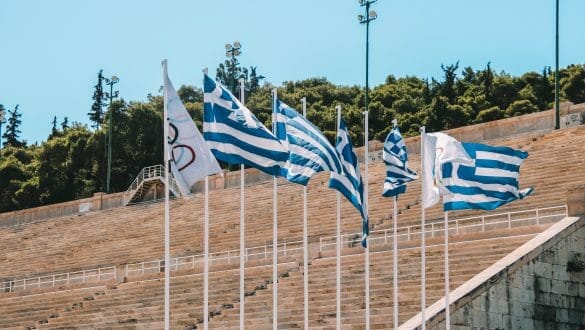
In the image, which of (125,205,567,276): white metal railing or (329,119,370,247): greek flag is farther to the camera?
(125,205,567,276): white metal railing

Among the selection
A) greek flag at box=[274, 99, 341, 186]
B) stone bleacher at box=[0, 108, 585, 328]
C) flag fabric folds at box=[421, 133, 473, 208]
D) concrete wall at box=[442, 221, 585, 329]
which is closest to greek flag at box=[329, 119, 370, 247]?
greek flag at box=[274, 99, 341, 186]

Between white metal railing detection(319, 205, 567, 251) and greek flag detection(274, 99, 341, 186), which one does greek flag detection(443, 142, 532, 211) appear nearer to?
greek flag detection(274, 99, 341, 186)

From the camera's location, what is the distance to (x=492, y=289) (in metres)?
25.0

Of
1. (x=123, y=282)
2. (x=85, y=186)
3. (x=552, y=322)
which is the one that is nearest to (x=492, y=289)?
(x=552, y=322)

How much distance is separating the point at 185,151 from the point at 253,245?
19.1 meters

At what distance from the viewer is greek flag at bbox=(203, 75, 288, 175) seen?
18156mm

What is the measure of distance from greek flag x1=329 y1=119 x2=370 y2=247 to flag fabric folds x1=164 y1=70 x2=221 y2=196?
8.77ft

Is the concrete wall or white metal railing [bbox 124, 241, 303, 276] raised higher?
white metal railing [bbox 124, 241, 303, 276]

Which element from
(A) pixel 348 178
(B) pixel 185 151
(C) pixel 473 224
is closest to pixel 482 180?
(A) pixel 348 178

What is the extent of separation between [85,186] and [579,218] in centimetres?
4350

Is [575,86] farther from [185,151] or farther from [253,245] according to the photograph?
[185,151]

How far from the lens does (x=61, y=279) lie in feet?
130

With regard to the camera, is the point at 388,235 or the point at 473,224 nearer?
the point at 473,224

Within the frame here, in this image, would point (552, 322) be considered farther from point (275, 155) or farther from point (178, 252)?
point (178, 252)
